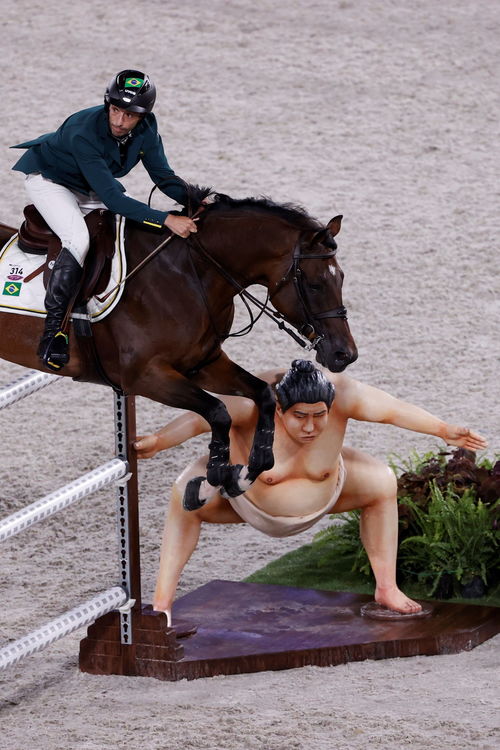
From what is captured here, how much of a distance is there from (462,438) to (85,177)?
204cm

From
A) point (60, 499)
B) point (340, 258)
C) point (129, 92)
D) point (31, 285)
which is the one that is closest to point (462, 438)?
point (60, 499)

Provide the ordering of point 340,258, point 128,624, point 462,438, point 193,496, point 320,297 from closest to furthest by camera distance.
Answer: point 320,297 < point 193,496 < point 128,624 < point 462,438 < point 340,258

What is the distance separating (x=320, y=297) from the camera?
5617 mm

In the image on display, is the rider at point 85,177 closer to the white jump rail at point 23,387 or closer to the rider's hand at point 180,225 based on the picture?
the rider's hand at point 180,225

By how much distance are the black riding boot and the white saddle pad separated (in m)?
0.11

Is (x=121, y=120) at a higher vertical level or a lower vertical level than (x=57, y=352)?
higher

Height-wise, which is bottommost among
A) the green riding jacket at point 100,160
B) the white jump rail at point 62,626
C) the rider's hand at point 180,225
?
the white jump rail at point 62,626

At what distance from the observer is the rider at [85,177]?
571 centimetres

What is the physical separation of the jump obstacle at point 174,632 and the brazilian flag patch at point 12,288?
438 millimetres

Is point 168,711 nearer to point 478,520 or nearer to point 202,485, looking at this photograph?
point 202,485

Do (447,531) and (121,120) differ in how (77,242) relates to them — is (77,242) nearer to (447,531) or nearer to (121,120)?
(121,120)

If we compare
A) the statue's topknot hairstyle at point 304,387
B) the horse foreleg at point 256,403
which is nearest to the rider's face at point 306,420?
the statue's topknot hairstyle at point 304,387

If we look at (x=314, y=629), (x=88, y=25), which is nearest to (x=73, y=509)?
(x=314, y=629)

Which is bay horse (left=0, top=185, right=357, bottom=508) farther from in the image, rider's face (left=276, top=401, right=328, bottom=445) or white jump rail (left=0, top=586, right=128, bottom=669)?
white jump rail (left=0, top=586, right=128, bottom=669)
